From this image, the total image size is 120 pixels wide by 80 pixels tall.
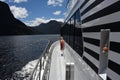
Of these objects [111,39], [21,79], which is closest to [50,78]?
[111,39]

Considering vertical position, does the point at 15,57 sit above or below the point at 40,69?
below

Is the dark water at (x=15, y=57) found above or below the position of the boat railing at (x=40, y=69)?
below

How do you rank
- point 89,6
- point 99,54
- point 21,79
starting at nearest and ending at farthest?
point 99,54 → point 89,6 → point 21,79

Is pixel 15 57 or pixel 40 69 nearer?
pixel 40 69

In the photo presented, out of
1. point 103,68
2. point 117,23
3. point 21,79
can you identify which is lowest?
point 21,79

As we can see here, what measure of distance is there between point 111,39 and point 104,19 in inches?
15.7

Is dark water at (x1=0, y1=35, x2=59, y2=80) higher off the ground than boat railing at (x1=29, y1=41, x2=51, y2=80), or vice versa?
boat railing at (x1=29, y1=41, x2=51, y2=80)


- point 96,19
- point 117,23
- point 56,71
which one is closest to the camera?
point 117,23

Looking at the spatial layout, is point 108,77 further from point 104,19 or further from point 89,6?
point 89,6

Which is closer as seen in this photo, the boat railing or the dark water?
the boat railing

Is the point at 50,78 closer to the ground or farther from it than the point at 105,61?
closer to the ground

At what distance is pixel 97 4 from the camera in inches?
123

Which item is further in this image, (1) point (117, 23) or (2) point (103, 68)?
(2) point (103, 68)

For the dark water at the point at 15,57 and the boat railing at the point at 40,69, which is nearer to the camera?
the boat railing at the point at 40,69
